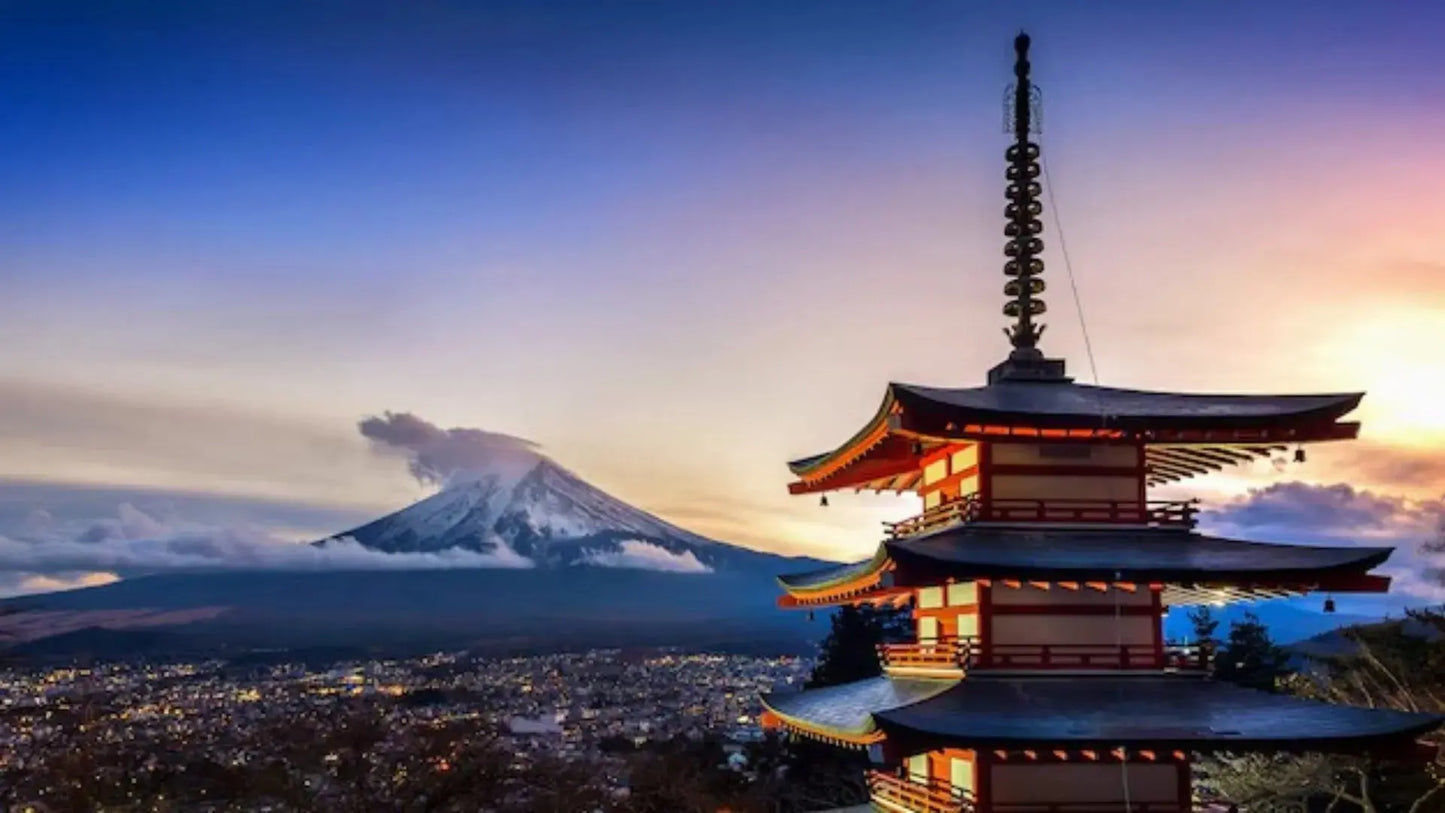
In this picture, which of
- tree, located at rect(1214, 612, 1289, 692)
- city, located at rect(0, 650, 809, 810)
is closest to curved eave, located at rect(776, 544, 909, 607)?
city, located at rect(0, 650, 809, 810)

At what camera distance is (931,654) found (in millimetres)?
17703

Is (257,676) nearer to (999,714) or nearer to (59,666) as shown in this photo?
(59,666)

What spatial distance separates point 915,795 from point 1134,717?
385 cm

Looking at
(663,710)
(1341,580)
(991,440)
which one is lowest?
(663,710)

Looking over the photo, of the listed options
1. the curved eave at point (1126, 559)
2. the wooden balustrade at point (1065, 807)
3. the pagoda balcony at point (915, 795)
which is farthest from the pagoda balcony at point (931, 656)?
the wooden balustrade at point (1065, 807)

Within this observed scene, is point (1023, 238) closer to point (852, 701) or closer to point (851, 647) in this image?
point (852, 701)

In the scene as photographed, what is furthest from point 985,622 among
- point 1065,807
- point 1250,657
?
point 1250,657

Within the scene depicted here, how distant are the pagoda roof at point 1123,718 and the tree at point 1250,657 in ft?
109

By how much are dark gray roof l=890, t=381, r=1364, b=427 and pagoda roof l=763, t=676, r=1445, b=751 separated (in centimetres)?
321

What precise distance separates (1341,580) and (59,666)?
50.5 m

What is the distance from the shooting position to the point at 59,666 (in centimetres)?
5303

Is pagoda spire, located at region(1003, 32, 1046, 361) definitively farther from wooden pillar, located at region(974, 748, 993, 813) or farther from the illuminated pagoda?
wooden pillar, located at region(974, 748, 993, 813)

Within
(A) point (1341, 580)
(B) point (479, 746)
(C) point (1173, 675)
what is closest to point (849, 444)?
(C) point (1173, 675)

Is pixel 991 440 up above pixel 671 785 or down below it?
above
